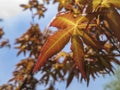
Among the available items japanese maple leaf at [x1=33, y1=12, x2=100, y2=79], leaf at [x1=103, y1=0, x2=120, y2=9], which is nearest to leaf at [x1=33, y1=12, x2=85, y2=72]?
japanese maple leaf at [x1=33, y1=12, x2=100, y2=79]

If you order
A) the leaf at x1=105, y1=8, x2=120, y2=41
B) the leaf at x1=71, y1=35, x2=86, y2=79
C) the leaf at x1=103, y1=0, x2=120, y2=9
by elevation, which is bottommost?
the leaf at x1=71, y1=35, x2=86, y2=79

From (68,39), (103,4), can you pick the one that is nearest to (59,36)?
(68,39)

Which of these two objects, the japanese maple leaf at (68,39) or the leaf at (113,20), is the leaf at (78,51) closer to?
the japanese maple leaf at (68,39)

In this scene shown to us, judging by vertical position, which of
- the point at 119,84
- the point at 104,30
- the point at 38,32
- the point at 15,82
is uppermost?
the point at 104,30

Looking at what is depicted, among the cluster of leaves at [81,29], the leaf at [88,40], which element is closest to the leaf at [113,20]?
the cluster of leaves at [81,29]

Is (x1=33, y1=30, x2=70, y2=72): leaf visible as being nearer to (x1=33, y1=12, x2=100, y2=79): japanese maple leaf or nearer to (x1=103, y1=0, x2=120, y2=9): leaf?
(x1=33, y1=12, x2=100, y2=79): japanese maple leaf

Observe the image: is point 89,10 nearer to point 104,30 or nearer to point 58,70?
point 104,30

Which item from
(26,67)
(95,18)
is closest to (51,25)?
(95,18)
